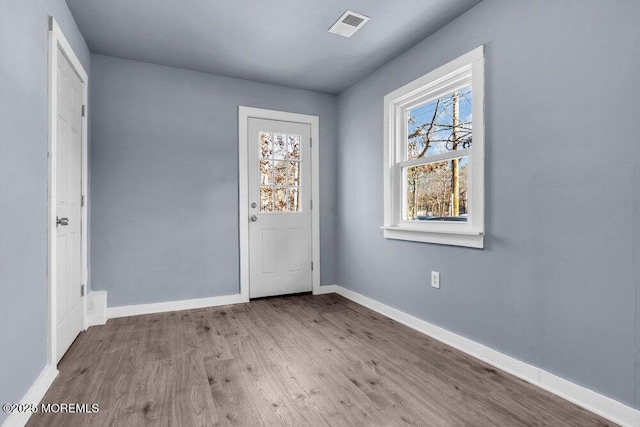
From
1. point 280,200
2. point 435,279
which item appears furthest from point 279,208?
point 435,279

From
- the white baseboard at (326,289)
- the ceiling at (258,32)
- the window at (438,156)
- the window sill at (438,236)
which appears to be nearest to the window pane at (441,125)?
the window at (438,156)

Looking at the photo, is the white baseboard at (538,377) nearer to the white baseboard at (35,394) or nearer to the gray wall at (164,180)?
the gray wall at (164,180)

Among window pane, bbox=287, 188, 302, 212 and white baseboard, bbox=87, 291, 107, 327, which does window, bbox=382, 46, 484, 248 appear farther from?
white baseboard, bbox=87, 291, 107, 327

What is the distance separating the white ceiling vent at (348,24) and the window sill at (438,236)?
164 centimetres

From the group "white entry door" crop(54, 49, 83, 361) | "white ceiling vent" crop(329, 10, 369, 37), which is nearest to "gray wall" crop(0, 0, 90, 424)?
"white entry door" crop(54, 49, 83, 361)

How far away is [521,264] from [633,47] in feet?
3.87

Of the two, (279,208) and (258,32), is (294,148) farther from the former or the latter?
(258,32)

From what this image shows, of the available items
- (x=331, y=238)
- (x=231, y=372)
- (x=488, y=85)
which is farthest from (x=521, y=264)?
(x=331, y=238)

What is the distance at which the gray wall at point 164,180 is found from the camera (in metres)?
3.09

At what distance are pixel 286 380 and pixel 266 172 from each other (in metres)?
2.35

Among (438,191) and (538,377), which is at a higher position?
(438,191)

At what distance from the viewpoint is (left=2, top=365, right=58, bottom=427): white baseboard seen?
→ 4.72 ft

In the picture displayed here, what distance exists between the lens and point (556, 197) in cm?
183

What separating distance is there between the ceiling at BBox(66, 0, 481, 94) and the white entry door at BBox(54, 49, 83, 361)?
517 millimetres
